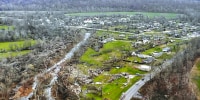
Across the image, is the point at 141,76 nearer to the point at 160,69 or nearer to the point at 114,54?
the point at 160,69

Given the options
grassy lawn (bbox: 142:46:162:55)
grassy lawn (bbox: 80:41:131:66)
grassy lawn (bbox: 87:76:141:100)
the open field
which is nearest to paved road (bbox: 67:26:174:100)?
grassy lawn (bbox: 87:76:141:100)

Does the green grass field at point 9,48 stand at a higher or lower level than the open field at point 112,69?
higher

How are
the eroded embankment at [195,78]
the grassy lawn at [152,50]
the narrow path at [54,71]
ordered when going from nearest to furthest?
the eroded embankment at [195,78] < the narrow path at [54,71] < the grassy lawn at [152,50]

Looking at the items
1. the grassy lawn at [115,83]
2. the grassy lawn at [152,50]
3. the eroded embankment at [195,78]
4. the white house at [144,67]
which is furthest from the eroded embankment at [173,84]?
the grassy lawn at [152,50]

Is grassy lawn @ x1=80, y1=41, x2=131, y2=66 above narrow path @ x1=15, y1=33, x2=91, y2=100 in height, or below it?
above

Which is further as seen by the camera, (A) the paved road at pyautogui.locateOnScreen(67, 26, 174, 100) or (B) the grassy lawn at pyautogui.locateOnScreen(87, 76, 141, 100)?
(B) the grassy lawn at pyautogui.locateOnScreen(87, 76, 141, 100)

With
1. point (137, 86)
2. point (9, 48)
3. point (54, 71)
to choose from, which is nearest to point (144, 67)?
point (137, 86)

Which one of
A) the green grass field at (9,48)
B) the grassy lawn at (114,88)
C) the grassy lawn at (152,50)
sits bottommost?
the grassy lawn at (114,88)

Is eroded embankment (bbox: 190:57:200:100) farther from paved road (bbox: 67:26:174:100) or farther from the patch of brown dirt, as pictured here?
the patch of brown dirt

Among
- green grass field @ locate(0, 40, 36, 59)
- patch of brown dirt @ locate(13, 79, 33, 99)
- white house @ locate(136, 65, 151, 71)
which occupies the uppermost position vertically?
green grass field @ locate(0, 40, 36, 59)

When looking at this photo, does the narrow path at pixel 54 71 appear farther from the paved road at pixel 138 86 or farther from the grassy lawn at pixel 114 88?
the paved road at pixel 138 86
